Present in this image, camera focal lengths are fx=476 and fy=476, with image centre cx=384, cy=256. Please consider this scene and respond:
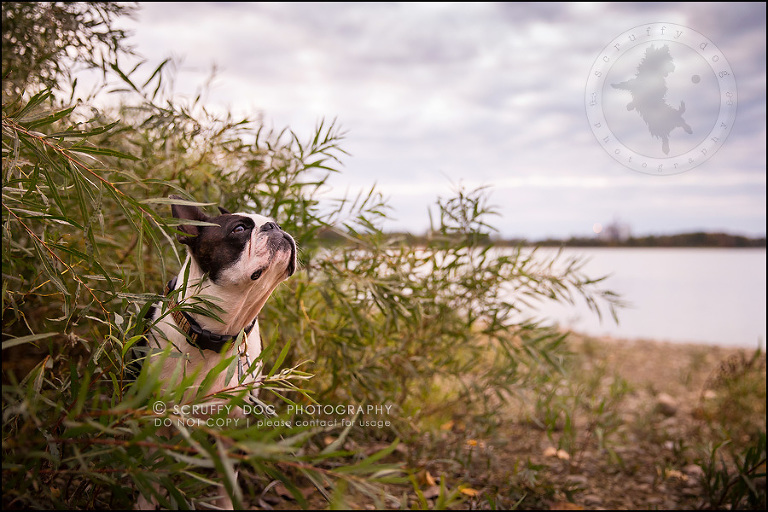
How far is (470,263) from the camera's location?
2553mm

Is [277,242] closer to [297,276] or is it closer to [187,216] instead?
[187,216]

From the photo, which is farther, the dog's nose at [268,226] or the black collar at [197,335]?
the dog's nose at [268,226]

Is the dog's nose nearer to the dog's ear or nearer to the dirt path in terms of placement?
the dog's ear

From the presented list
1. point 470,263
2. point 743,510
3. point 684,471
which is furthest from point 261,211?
point 684,471

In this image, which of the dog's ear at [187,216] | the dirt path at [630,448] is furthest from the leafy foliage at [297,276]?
the dirt path at [630,448]

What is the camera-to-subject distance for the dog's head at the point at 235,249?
62.6 inches

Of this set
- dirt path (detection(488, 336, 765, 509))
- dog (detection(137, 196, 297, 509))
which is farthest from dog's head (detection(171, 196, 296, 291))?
dirt path (detection(488, 336, 765, 509))

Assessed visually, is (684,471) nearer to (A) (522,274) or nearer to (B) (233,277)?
(A) (522,274)

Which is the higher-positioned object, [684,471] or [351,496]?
[351,496]

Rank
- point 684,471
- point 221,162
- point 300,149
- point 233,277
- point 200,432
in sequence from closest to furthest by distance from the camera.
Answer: point 200,432
point 233,277
point 300,149
point 221,162
point 684,471

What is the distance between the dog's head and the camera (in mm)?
1589

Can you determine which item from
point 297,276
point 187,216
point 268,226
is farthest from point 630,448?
point 187,216

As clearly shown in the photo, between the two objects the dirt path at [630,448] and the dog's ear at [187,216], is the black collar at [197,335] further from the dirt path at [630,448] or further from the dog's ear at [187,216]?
the dirt path at [630,448]

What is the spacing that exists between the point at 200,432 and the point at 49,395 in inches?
32.7
